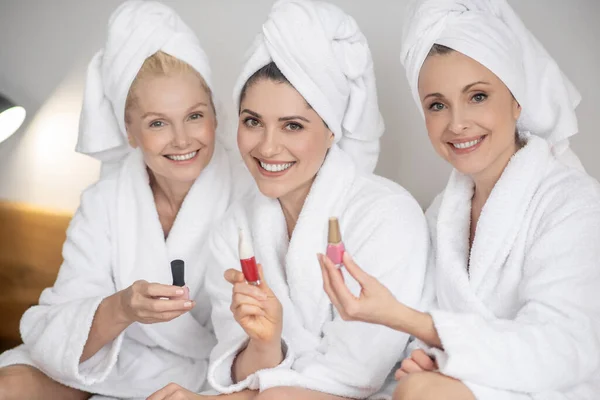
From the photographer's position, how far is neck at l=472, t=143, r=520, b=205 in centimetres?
160

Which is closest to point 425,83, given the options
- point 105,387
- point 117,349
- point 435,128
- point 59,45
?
point 435,128

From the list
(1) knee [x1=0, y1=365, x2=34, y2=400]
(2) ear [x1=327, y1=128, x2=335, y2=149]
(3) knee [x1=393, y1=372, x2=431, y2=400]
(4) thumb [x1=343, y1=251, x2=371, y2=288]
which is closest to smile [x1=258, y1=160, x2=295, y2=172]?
(2) ear [x1=327, y1=128, x2=335, y2=149]

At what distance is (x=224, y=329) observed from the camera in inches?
68.7

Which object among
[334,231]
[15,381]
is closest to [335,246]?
[334,231]

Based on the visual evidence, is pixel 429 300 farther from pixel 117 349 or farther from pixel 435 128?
pixel 117 349

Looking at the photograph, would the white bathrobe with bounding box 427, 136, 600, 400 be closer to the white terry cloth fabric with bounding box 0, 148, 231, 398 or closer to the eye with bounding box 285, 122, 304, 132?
the eye with bounding box 285, 122, 304, 132

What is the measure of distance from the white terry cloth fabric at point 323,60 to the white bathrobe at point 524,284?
0.27 m

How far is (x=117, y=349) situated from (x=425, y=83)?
913 mm

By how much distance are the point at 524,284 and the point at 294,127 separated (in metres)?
0.58

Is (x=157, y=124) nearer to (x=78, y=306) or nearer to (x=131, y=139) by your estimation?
(x=131, y=139)

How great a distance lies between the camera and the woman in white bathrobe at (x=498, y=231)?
1.34 meters

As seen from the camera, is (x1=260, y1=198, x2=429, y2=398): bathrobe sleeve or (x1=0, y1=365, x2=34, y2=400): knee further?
(x1=0, y1=365, x2=34, y2=400): knee

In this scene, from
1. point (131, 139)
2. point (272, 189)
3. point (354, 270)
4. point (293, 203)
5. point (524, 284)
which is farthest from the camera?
point (131, 139)

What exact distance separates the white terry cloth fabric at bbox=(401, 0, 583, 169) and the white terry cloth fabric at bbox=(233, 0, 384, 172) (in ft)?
0.50
